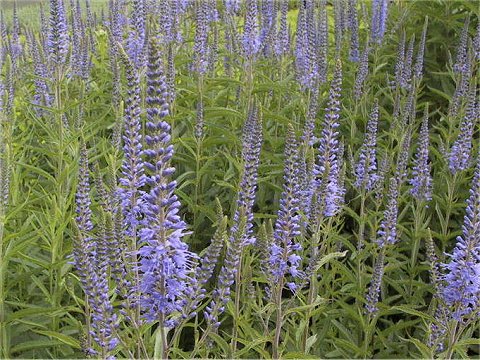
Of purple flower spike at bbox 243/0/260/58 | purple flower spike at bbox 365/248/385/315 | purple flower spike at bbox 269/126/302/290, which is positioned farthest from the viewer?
purple flower spike at bbox 243/0/260/58

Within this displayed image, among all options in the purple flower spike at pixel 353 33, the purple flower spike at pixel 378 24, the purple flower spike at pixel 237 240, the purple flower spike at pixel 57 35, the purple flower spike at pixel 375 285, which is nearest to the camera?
the purple flower spike at pixel 237 240

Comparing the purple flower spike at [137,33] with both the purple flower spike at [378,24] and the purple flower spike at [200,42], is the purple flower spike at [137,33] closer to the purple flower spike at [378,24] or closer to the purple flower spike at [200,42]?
the purple flower spike at [200,42]

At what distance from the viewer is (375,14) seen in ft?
26.2

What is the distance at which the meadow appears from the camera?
2.83 m

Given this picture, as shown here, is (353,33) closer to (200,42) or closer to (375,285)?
(200,42)

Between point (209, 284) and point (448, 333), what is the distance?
2.22 metres

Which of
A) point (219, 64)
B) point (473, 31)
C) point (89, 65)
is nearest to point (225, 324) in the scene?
point (89, 65)

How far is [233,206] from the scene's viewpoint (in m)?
5.33

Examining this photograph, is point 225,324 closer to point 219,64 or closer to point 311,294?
point 311,294

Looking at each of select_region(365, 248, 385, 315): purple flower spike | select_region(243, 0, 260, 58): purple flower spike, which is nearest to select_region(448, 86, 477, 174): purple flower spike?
select_region(365, 248, 385, 315): purple flower spike

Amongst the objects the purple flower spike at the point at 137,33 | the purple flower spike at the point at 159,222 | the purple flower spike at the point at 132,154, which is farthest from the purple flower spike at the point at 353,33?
the purple flower spike at the point at 159,222

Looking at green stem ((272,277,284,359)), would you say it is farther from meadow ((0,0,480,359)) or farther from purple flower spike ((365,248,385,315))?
purple flower spike ((365,248,385,315))

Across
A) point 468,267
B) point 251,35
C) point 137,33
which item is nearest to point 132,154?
point 468,267

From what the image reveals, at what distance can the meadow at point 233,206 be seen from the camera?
2.83m
